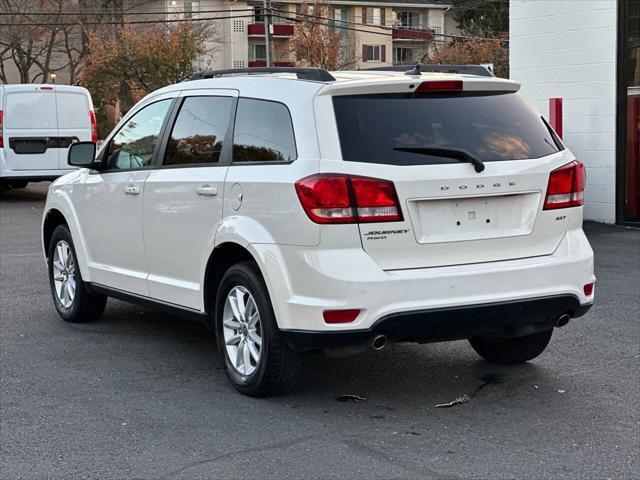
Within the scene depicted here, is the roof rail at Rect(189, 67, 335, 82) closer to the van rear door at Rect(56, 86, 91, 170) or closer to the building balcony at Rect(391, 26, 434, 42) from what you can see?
the van rear door at Rect(56, 86, 91, 170)

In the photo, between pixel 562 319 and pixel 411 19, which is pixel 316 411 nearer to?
pixel 562 319

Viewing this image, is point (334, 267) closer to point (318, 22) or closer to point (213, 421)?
point (213, 421)

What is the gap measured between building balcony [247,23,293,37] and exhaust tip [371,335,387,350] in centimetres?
6725

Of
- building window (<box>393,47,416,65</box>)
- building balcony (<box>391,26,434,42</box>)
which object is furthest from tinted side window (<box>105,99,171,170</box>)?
building window (<box>393,47,416,65</box>)

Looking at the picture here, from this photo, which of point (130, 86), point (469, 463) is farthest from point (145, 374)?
point (130, 86)

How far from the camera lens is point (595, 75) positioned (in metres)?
15.1

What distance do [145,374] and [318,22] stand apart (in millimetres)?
50907

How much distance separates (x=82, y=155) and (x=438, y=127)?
3076 mm

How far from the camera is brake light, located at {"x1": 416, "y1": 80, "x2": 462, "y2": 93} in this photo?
565 centimetres

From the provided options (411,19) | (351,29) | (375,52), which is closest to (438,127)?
(351,29)

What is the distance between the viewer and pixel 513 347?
21.5ft

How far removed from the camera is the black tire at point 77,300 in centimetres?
791

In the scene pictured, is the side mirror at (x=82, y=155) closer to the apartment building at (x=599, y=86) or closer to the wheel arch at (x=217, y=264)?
the wheel arch at (x=217, y=264)

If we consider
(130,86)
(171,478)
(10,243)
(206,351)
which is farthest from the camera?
(130,86)
